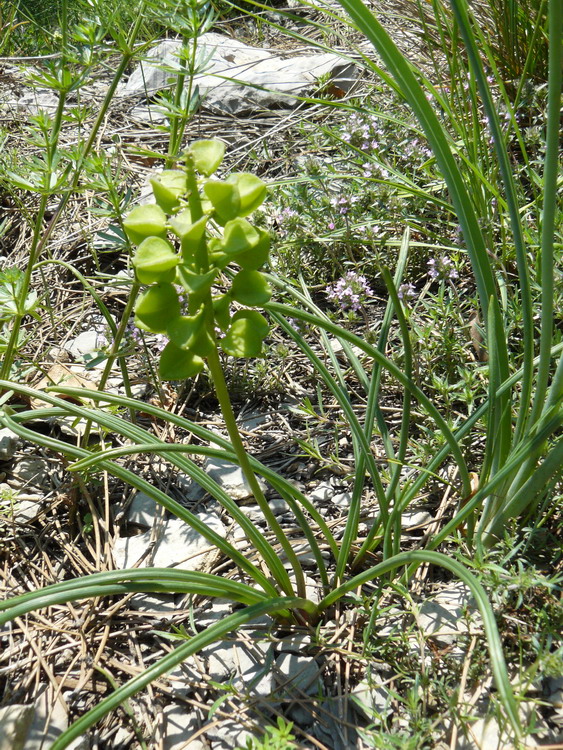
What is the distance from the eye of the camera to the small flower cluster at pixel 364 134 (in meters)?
2.31

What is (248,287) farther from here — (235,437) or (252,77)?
(252,77)

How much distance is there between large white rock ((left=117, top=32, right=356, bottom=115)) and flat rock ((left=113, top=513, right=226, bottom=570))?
2.20 m

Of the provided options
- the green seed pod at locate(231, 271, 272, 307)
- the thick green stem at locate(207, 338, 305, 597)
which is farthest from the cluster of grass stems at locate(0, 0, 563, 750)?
the green seed pod at locate(231, 271, 272, 307)

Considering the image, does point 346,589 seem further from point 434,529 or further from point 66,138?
point 66,138

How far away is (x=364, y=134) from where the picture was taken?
2320 mm

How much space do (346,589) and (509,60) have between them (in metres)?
2.36

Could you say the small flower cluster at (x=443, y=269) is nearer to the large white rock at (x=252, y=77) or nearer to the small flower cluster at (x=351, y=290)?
the small flower cluster at (x=351, y=290)

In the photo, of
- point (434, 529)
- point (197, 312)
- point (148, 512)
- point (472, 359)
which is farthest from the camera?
point (472, 359)

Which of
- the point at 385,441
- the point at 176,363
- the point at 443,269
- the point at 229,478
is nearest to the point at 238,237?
the point at 176,363

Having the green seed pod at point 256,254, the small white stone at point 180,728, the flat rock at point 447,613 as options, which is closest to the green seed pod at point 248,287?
the green seed pod at point 256,254

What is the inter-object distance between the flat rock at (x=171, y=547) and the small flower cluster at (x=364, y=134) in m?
1.42

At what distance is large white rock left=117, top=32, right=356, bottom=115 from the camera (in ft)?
10.9

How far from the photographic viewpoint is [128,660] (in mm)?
1410

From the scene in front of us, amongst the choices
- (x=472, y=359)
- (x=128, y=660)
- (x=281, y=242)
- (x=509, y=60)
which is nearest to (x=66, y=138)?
(x=281, y=242)
